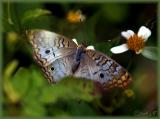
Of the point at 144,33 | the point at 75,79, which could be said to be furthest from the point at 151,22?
the point at 75,79

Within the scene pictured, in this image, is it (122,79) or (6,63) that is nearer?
(122,79)

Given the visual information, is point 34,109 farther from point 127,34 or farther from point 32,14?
point 127,34

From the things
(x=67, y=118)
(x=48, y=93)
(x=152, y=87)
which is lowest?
(x=152, y=87)

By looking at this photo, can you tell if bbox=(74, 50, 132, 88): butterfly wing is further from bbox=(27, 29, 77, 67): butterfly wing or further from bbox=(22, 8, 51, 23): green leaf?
bbox=(22, 8, 51, 23): green leaf

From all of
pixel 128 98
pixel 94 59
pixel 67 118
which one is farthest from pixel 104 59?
pixel 67 118

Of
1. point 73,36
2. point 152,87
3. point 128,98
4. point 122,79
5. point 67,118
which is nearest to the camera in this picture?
point 67,118

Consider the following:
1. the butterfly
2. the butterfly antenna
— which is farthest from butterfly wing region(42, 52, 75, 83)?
the butterfly antenna

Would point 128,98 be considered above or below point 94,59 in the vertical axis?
below

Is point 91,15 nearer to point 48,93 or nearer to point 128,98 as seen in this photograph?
point 128,98

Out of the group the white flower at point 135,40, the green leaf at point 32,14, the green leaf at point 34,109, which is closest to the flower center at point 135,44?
the white flower at point 135,40
